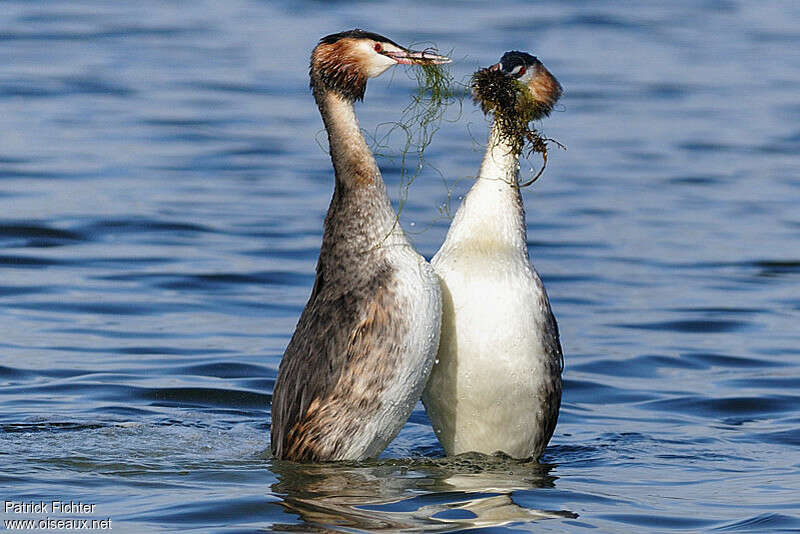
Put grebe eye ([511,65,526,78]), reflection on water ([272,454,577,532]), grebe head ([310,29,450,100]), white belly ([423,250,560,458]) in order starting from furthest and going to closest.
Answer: grebe eye ([511,65,526,78]) < white belly ([423,250,560,458]) < grebe head ([310,29,450,100]) < reflection on water ([272,454,577,532])

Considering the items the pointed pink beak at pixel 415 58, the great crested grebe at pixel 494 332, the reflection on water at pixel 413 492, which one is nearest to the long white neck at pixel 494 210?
the great crested grebe at pixel 494 332

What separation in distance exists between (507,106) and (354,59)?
840mm

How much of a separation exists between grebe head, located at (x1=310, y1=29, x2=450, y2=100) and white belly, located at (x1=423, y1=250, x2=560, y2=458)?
0.92 m

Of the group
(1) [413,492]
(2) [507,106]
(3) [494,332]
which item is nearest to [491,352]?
(3) [494,332]

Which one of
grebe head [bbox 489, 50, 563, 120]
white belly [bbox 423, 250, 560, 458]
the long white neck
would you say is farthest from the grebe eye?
white belly [bbox 423, 250, 560, 458]

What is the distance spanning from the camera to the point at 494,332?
7.32m

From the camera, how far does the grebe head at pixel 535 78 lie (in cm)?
772

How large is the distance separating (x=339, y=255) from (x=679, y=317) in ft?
16.8

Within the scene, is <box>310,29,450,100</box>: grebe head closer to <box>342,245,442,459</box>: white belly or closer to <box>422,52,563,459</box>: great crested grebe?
<box>422,52,563,459</box>: great crested grebe

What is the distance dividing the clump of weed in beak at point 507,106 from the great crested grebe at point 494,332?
17mm

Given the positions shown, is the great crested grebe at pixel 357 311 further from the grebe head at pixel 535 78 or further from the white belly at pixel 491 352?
the grebe head at pixel 535 78

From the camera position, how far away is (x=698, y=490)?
733 cm

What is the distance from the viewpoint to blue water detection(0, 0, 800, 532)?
711cm

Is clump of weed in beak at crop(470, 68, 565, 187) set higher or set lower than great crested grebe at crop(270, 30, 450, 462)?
higher
